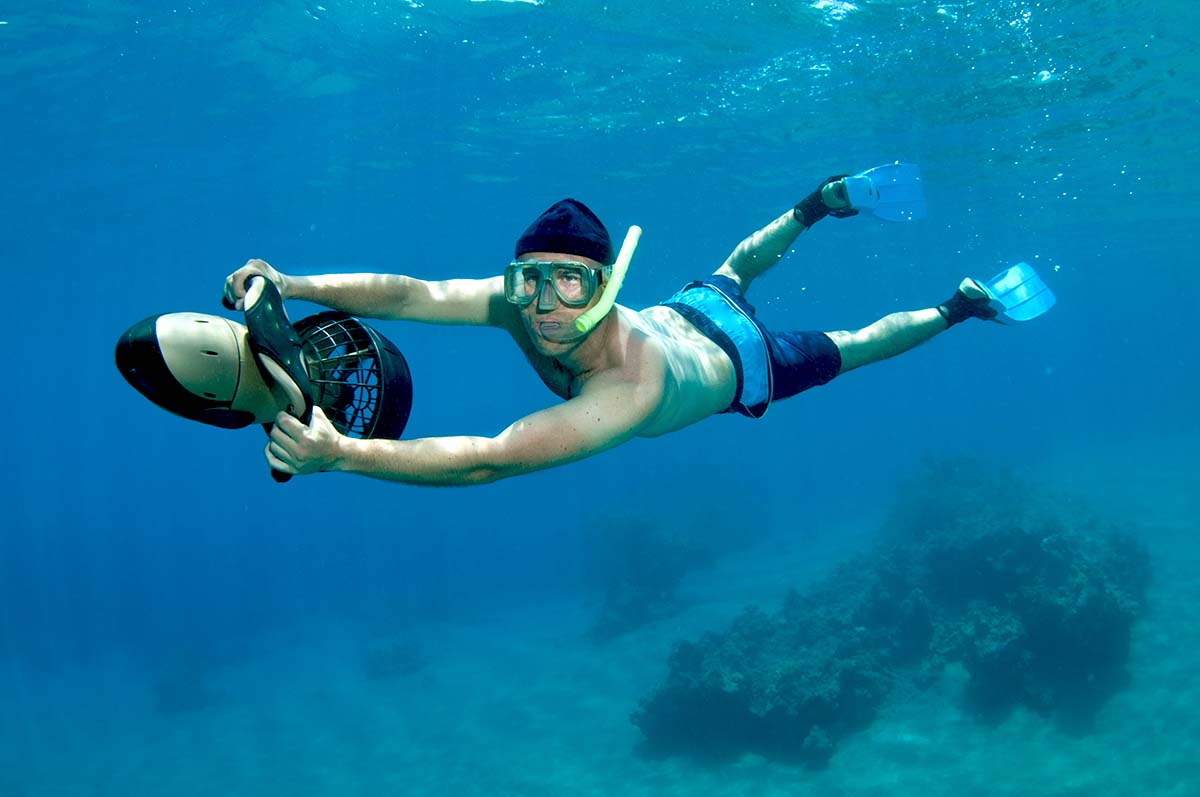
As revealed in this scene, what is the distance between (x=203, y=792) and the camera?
637 inches

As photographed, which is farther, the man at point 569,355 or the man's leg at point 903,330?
the man's leg at point 903,330

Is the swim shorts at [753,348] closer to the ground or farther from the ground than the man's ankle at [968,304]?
closer to the ground

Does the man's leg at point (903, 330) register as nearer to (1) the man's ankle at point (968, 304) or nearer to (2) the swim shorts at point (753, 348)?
(1) the man's ankle at point (968, 304)

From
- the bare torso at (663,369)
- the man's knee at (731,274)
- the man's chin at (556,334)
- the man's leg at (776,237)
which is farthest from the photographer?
the man's leg at (776,237)

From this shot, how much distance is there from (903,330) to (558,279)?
13.7ft

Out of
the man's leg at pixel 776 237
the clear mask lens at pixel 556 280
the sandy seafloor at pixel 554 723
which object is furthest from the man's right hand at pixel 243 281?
the sandy seafloor at pixel 554 723

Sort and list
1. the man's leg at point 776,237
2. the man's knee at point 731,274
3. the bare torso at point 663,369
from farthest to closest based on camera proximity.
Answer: the man's leg at point 776,237
the man's knee at point 731,274
the bare torso at point 663,369

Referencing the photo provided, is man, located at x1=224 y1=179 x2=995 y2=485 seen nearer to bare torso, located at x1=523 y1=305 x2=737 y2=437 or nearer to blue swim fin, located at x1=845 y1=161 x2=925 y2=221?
bare torso, located at x1=523 y1=305 x2=737 y2=437

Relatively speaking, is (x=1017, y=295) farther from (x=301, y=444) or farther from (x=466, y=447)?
(x=301, y=444)

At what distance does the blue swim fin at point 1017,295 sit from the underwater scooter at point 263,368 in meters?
5.89

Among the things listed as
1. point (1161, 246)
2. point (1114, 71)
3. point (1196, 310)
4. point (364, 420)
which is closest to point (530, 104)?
point (1114, 71)

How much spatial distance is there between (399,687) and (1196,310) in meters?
119

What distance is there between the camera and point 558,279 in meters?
3.84

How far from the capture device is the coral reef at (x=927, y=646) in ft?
40.1
